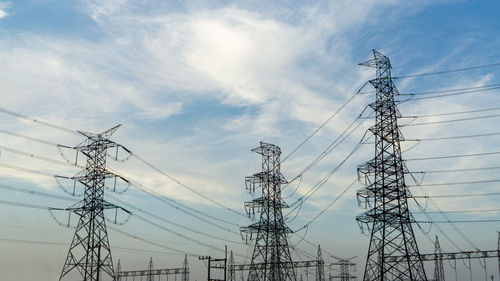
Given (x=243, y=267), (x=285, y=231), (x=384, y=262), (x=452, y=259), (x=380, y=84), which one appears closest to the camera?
(x=384, y=262)

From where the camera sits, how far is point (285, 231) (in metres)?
43.2

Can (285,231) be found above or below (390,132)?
below

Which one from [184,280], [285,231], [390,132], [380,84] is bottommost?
[184,280]

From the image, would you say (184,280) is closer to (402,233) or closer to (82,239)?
(82,239)

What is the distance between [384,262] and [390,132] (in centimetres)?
910

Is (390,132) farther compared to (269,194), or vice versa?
(269,194)

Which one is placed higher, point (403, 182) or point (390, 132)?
point (390, 132)

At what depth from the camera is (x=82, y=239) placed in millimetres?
32750

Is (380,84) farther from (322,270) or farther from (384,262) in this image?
(322,270)

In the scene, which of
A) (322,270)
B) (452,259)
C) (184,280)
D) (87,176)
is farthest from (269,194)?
(184,280)

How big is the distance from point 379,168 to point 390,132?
108 inches

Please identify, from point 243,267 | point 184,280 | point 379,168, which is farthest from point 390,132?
point 184,280

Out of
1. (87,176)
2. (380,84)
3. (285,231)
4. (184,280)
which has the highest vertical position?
(380,84)

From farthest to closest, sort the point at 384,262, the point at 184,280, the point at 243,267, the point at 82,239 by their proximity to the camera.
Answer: the point at 184,280 < the point at 243,267 < the point at 82,239 < the point at 384,262
